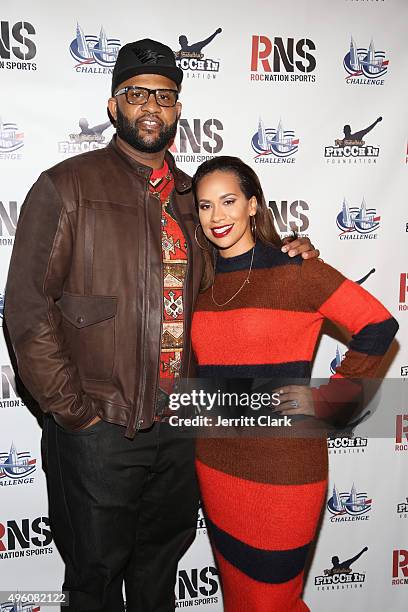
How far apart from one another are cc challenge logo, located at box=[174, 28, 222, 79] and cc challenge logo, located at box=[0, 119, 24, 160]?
68 cm

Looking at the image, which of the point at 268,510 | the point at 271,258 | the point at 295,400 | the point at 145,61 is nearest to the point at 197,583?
the point at 268,510

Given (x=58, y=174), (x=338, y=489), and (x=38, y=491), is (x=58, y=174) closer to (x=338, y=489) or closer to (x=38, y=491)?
(x=38, y=491)

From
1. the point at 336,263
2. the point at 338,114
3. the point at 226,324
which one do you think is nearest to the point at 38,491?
the point at 226,324

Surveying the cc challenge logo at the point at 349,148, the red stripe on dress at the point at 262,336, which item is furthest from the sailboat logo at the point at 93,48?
the red stripe on dress at the point at 262,336

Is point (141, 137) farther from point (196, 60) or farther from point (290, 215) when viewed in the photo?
→ point (290, 215)

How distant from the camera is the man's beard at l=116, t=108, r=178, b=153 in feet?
6.11

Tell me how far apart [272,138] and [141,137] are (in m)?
0.75

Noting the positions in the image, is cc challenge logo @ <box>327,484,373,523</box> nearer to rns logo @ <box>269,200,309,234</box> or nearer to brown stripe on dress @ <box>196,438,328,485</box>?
brown stripe on dress @ <box>196,438,328,485</box>

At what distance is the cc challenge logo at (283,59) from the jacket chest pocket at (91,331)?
3.91 ft

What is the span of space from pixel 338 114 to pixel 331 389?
123 centimetres

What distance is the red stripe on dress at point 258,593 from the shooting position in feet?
5.66

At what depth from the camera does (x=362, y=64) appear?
8.00 feet

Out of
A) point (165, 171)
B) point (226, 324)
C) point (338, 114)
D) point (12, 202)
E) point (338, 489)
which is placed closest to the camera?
point (226, 324)

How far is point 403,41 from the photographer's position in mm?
2451
